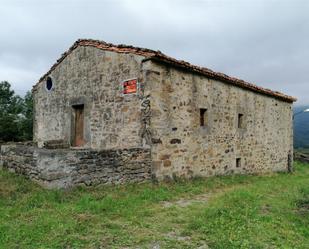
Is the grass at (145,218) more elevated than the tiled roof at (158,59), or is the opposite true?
the tiled roof at (158,59)

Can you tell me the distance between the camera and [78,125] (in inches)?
429

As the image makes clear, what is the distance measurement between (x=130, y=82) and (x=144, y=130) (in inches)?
58.7

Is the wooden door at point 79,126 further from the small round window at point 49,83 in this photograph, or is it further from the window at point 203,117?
the window at point 203,117

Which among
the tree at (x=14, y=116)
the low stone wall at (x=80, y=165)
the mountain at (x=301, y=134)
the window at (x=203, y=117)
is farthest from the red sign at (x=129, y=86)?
the mountain at (x=301, y=134)

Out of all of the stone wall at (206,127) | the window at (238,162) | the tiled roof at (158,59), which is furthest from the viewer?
the window at (238,162)

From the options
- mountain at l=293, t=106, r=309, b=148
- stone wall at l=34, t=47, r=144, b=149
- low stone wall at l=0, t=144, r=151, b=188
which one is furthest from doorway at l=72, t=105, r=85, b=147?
mountain at l=293, t=106, r=309, b=148

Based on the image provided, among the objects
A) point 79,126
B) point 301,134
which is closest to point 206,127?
point 79,126

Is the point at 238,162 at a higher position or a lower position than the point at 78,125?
lower

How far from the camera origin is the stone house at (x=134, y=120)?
7.26m

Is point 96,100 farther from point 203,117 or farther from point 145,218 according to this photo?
point 145,218

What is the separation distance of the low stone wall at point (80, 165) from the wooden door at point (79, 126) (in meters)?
2.61

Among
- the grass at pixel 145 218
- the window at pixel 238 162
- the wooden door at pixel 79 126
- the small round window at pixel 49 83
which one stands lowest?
the grass at pixel 145 218

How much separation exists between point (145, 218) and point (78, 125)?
20.8 feet

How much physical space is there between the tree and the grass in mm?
17474
